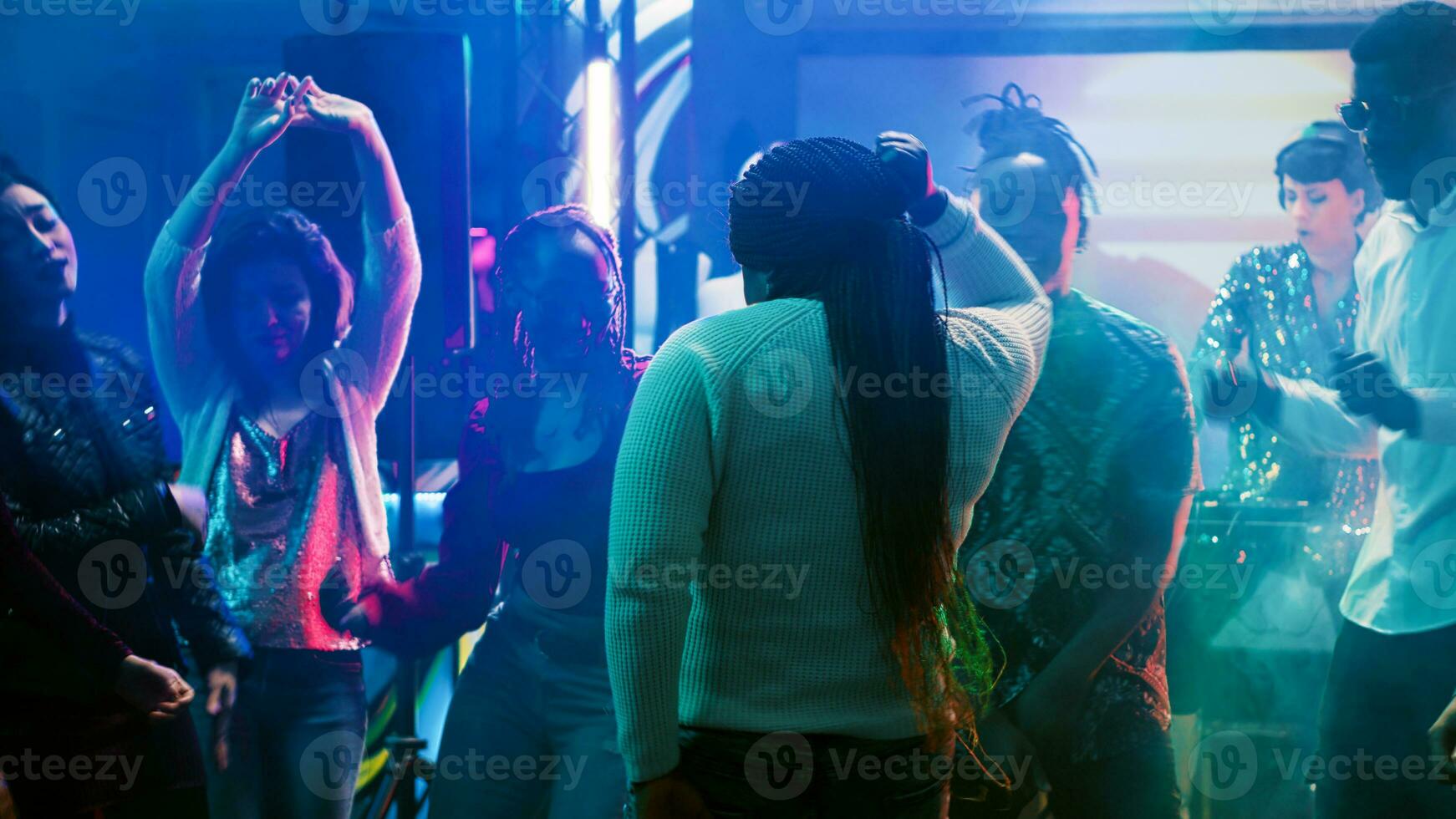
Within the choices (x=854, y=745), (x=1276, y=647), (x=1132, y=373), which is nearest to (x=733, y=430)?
(x=854, y=745)

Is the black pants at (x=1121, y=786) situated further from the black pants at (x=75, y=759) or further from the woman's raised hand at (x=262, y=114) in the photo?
the woman's raised hand at (x=262, y=114)

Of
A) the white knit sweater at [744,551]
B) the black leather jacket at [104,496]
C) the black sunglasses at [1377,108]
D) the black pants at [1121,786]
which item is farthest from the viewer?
the black leather jacket at [104,496]

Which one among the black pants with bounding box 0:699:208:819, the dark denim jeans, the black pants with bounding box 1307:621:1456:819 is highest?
the dark denim jeans

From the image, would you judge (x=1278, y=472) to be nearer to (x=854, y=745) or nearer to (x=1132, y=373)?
(x=1132, y=373)

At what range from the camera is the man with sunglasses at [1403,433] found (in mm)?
2125

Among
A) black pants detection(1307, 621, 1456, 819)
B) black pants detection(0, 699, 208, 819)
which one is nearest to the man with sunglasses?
black pants detection(1307, 621, 1456, 819)

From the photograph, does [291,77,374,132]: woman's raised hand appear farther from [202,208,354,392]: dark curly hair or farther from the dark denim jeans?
the dark denim jeans

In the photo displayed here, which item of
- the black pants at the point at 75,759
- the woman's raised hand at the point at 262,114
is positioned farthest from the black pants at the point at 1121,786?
the woman's raised hand at the point at 262,114

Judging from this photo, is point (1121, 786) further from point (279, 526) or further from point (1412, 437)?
point (279, 526)

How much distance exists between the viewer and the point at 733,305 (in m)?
2.54

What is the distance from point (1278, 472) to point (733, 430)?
69.8 inches

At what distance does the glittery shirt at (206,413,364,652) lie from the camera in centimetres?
243

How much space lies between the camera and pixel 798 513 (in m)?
1.28

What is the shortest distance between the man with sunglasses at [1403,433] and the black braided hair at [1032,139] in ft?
1.88
